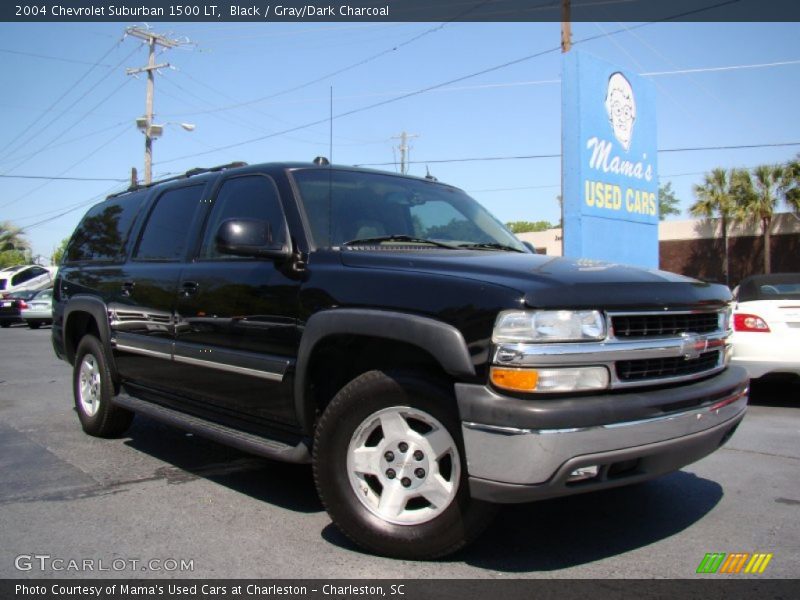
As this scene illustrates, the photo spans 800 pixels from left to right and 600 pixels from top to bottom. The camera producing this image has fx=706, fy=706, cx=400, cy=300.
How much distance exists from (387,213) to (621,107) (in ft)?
39.5

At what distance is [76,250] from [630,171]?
11.8 meters

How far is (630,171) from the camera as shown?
15.0 metres

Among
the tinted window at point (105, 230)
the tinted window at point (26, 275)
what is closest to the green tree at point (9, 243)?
the tinted window at point (26, 275)

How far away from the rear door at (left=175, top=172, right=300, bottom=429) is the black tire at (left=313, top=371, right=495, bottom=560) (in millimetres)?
471

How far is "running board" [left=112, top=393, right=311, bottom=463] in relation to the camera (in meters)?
3.57

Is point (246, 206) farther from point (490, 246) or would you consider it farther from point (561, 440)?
point (561, 440)

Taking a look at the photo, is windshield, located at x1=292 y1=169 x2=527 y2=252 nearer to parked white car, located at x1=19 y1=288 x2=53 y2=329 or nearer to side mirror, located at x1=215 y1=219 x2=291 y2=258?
side mirror, located at x1=215 y1=219 x2=291 y2=258

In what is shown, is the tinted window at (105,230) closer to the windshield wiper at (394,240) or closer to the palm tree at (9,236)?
the windshield wiper at (394,240)

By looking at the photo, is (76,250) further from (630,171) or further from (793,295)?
(630,171)

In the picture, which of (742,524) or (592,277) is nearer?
(592,277)

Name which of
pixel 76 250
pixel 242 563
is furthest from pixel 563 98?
pixel 242 563

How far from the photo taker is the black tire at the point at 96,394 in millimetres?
5508

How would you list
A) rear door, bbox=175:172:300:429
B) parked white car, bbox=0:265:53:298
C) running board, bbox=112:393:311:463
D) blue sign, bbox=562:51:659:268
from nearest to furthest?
running board, bbox=112:393:311:463
rear door, bbox=175:172:300:429
blue sign, bbox=562:51:659:268
parked white car, bbox=0:265:53:298

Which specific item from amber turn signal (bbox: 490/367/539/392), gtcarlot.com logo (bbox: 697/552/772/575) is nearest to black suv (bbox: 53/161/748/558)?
amber turn signal (bbox: 490/367/539/392)
